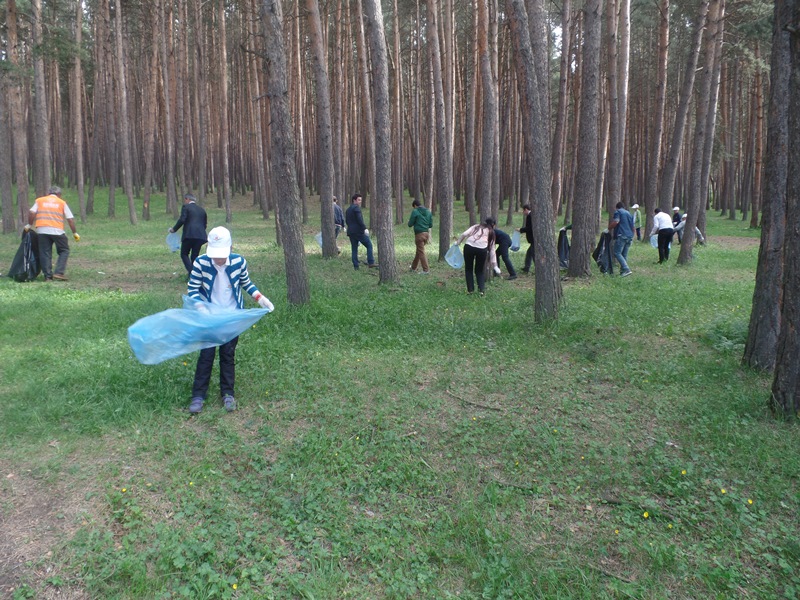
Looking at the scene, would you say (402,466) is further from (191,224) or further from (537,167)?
(191,224)

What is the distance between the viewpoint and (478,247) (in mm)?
A: 11312

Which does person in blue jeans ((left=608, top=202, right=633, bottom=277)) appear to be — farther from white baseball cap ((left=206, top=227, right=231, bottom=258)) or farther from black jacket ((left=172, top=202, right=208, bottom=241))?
white baseball cap ((left=206, top=227, right=231, bottom=258))

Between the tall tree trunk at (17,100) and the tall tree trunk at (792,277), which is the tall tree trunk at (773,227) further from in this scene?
the tall tree trunk at (17,100)

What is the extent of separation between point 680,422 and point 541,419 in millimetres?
1292

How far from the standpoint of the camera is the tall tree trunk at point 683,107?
1534cm

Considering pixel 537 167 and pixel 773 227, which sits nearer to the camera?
pixel 773 227

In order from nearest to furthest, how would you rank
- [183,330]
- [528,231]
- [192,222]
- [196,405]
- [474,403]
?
1. [183,330]
2. [196,405]
3. [474,403]
4. [192,222]
5. [528,231]

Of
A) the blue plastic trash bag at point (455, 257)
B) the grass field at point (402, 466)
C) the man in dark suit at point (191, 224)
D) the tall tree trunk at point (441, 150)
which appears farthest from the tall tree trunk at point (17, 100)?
the blue plastic trash bag at point (455, 257)

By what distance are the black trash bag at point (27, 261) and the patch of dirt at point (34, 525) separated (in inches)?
351


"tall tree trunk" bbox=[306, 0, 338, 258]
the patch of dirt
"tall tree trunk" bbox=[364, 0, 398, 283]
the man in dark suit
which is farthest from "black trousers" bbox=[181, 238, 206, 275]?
the patch of dirt

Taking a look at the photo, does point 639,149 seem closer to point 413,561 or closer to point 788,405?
point 788,405

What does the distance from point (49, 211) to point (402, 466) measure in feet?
34.9

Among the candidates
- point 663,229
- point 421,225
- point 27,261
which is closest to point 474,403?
point 421,225

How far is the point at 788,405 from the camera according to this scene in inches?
220
